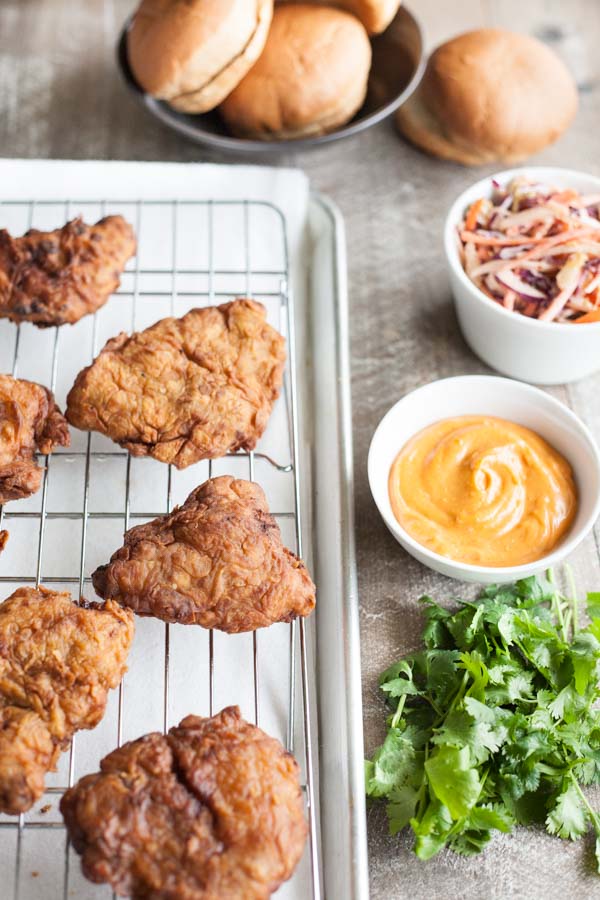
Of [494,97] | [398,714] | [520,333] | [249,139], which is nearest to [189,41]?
[249,139]

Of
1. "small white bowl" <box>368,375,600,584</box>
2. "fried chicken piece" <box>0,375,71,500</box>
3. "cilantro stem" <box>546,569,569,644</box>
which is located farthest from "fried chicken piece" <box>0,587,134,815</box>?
"cilantro stem" <box>546,569,569,644</box>

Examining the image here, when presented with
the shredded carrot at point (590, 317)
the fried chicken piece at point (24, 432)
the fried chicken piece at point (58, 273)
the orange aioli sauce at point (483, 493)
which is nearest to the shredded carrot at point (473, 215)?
the shredded carrot at point (590, 317)

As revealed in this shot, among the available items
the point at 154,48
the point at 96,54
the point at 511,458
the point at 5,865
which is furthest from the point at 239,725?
the point at 96,54

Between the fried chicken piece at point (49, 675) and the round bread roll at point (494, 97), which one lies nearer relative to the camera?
the fried chicken piece at point (49, 675)

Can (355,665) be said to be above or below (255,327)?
below

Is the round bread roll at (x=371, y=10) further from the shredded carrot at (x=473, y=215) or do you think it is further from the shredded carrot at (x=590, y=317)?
the shredded carrot at (x=590, y=317)

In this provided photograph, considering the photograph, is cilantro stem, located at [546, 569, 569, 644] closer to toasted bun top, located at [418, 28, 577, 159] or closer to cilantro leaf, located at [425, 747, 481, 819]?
cilantro leaf, located at [425, 747, 481, 819]

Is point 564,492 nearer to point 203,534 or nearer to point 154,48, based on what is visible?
point 203,534
